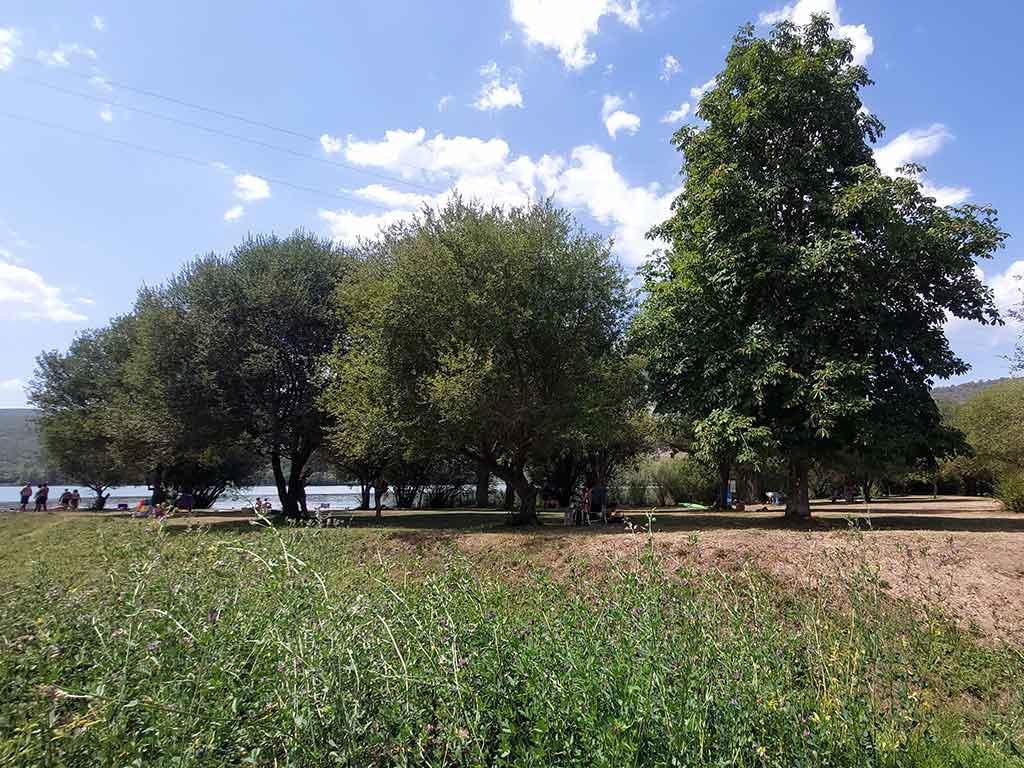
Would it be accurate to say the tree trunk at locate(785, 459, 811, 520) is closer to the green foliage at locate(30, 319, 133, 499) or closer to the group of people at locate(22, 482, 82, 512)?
the green foliage at locate(30, 319, 133, 499)

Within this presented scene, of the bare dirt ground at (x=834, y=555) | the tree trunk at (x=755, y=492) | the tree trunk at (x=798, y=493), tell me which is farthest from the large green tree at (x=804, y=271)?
the tree trunk at (x=755, y=492)

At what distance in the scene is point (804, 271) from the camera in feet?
48.0

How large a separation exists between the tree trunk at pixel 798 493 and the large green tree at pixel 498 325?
590cm

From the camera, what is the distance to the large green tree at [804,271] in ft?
47.9

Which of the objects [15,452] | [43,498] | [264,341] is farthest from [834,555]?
[15,452]

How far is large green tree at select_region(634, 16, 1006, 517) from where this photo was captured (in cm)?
1460

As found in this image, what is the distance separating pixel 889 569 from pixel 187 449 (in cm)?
2047

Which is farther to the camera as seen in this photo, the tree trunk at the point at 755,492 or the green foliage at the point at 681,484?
the green foliage at the point at 681,484

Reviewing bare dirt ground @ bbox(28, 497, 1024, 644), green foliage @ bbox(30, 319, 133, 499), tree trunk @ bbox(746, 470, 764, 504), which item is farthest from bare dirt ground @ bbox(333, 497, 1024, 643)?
tree trunk @ bbox(746, 470, 764, 504)

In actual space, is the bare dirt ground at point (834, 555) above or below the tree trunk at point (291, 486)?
below

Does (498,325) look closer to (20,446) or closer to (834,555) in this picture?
(834,555)

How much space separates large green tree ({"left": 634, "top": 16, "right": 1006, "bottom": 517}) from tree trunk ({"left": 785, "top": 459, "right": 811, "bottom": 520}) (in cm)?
5

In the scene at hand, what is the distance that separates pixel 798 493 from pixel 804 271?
19.3 feet

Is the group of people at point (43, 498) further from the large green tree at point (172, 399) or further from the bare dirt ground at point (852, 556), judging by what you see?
the bare dirt ground at point (852, 556)
